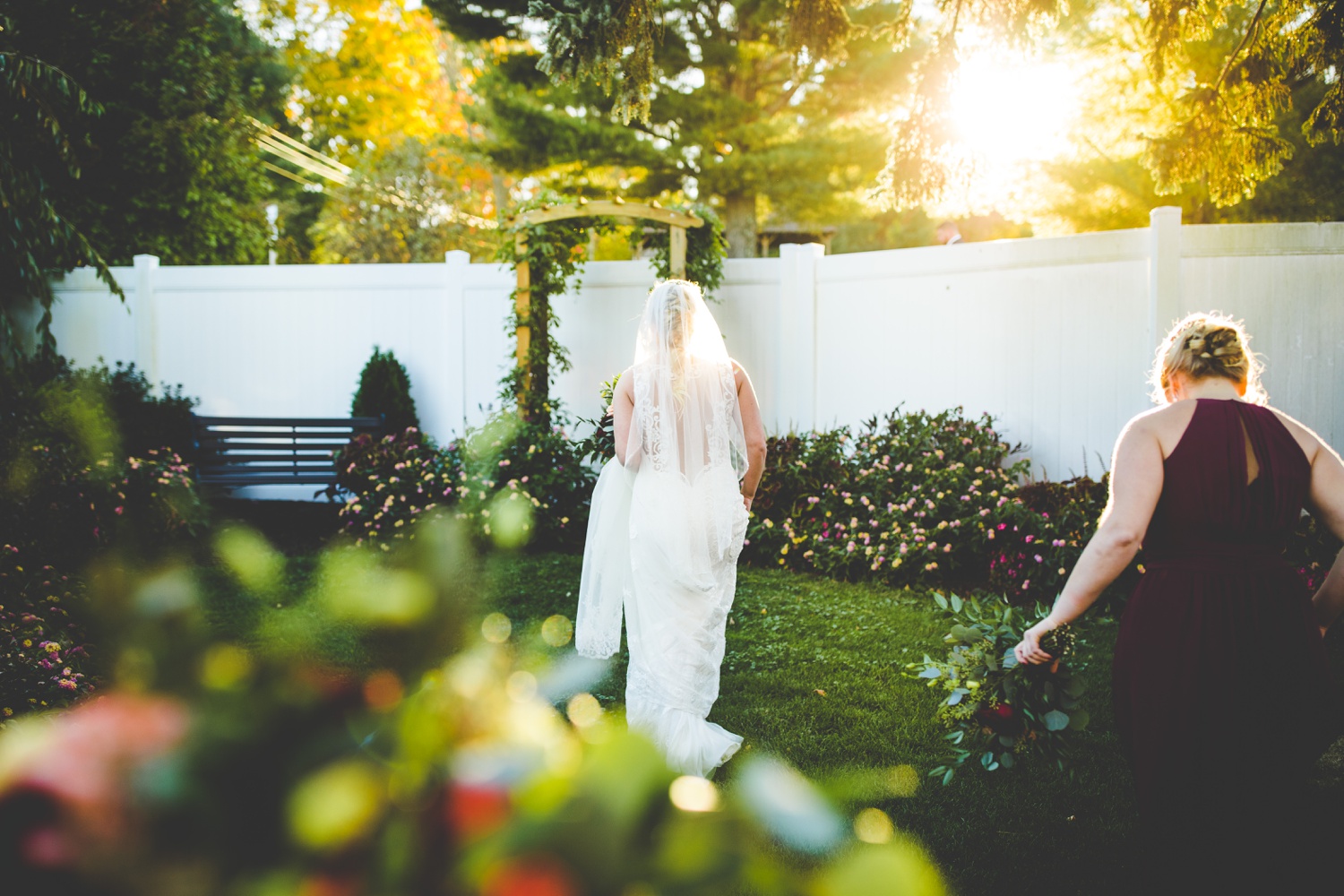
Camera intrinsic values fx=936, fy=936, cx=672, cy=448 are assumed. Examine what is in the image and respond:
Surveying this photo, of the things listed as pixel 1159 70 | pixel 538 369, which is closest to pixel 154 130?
pixel 538 369

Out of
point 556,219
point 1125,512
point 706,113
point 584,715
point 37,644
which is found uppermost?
point 706,113

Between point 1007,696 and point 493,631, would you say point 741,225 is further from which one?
point 493,631

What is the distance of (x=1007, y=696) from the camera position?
2.90m

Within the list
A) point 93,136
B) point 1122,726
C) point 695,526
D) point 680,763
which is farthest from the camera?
point 93,136

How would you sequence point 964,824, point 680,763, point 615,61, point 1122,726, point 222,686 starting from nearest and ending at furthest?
point 222,686
point 1122,726
point 964,824
point 680,763
point 615,61

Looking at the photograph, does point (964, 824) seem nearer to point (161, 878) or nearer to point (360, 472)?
point (161, 878)

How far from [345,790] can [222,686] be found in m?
0.14

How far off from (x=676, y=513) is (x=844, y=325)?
14.4 ft

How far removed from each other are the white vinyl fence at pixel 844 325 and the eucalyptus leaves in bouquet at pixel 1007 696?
152 inches

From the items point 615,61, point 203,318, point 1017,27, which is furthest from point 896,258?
point 203,318

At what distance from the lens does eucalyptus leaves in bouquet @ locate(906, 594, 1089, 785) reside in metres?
2.87

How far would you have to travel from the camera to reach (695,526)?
3965 millimetres

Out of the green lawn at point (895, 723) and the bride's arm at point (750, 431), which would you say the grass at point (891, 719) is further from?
the bride's arm at point (750, 431)

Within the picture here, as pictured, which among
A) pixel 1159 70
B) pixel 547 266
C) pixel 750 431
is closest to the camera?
pixel 750 431
